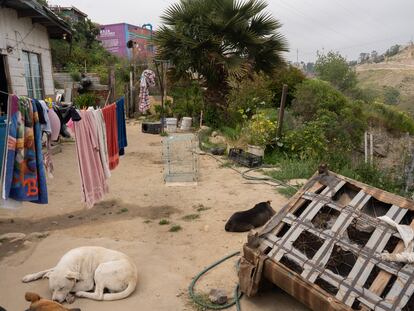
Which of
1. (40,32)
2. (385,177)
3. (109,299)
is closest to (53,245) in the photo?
(109,299)

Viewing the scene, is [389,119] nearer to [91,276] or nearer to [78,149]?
[78,149]

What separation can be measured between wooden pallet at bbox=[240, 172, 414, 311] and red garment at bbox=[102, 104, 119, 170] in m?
2.56

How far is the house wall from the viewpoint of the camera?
734 centimetres

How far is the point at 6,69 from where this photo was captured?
24.2ft

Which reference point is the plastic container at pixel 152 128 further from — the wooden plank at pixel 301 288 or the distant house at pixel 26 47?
the wooden plank at pixel 301 288

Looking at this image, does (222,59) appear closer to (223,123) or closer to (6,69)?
(223,123)

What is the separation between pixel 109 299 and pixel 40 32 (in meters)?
7.97

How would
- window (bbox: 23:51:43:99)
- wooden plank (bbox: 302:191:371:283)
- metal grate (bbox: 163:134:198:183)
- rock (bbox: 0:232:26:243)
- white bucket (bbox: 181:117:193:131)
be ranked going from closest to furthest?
1. wooden plank (bbox: 302:191:371:283)
2. rock (bbox: 0:232:26:243)
3. metal grate (bbox: 163:134:198:183)
4. window (bbox: 23:51:43:99)
5. white bucket (bbox: 181:117:193:131)

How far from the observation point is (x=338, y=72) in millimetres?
27203

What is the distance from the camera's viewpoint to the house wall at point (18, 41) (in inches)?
289

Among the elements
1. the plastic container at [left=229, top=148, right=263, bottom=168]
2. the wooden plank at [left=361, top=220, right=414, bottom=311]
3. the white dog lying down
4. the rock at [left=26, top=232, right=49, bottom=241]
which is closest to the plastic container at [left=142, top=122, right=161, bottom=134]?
the plastic container at [left=229, top=148, right=263, bottom=168]

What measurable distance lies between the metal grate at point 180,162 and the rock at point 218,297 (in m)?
3.90

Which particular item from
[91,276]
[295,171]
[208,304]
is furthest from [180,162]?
[208,304]

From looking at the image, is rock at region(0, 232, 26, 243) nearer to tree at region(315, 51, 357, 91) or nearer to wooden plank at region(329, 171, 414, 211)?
wooden plank at region(329, 171, 414, 211)
